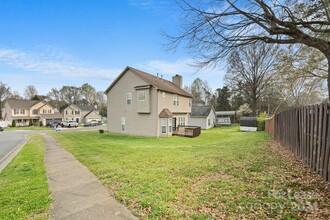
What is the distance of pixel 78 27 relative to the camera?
1380 cm

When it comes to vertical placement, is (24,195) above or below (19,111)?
below

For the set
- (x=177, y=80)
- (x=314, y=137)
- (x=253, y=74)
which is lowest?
(x=314, y=137)

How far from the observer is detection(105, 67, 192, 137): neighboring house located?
63.4ft

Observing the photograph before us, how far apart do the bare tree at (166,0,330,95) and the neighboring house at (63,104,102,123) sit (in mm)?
57112

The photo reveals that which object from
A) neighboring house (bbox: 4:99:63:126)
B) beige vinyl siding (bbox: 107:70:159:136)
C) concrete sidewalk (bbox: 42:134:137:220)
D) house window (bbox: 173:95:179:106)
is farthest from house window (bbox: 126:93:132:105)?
neighboring house (bbox: 4:99:63:126)

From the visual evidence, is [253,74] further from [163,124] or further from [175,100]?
[163,124]

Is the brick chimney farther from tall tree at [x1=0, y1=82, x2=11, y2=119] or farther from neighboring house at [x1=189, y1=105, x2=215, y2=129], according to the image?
tall tree at [x1=0, y1=82, x2=11, y2=119]

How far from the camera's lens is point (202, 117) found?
112 ft

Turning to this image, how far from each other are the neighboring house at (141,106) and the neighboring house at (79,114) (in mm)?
38611

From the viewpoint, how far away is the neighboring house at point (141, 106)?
1931 cm

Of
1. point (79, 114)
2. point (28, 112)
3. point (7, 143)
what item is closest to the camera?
point (7, 143)

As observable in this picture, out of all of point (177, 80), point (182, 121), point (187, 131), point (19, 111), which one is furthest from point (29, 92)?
point (187, 131)

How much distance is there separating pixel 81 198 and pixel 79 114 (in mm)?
59048

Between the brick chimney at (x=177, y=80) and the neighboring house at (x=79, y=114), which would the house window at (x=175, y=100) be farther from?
the neighboring house at (x=79, y=114)
